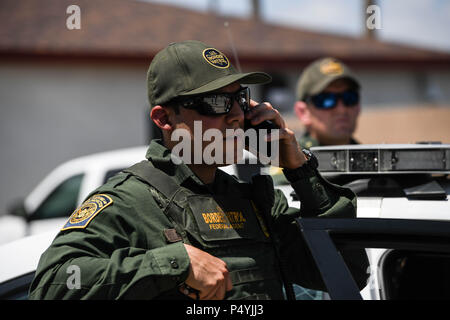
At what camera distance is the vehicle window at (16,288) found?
1918 millimetres

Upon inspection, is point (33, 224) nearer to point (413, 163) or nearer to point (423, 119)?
point (413, 163)

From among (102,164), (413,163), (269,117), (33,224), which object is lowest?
(33,224)

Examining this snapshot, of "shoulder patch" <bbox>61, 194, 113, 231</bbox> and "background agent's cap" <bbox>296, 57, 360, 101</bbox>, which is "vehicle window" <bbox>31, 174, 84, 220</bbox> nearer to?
"background agent's cap" <bbox>296, 57, 360, 101</bbox>

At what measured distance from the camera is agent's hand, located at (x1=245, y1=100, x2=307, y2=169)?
1950 millimetres

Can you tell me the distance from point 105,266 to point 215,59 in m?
0.80

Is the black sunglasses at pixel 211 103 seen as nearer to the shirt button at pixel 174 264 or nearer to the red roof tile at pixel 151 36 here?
the shirt button at pixel 174 264

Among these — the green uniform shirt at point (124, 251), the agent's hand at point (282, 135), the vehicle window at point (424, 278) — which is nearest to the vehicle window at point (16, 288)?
the green uniform shirt at point (124, 251)

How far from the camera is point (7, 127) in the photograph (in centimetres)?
1166

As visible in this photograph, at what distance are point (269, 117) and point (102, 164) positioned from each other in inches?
138

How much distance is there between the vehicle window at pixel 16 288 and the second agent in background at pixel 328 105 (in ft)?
7.47

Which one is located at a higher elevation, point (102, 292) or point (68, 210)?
point (102, 292)

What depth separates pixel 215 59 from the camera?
73.9 inches
